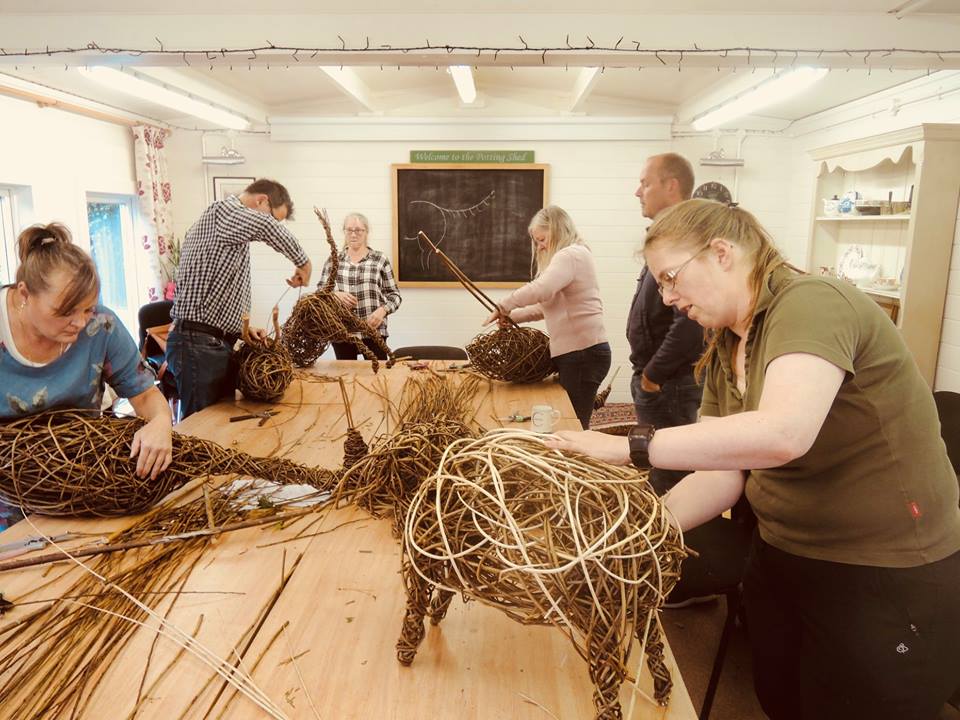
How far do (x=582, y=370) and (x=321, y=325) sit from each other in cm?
135

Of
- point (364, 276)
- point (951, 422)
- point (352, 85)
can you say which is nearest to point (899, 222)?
point (951, 422)

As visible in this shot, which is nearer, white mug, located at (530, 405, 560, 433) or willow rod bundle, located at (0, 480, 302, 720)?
willow rod bundle, located at (0, 480, 302, 720)

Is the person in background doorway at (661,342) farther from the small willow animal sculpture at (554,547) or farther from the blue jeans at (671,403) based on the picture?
the small willow animal sculpture at (554,547)

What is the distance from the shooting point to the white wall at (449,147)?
6.31 m

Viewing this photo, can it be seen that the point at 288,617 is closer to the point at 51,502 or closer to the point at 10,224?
the point at 51,502

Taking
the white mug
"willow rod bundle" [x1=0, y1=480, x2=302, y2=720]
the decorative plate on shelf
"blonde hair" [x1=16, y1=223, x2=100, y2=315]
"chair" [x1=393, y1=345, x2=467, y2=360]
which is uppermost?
the decorative plate on shelf

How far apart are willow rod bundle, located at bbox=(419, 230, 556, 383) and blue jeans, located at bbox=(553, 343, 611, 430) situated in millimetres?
97

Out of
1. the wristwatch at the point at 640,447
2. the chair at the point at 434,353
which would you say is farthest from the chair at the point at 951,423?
the chair at the point at 434,353

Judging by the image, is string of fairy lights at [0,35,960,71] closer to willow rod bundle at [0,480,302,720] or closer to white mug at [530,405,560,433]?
white mug at [530,405,560,433]

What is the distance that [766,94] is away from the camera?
14.4 feet

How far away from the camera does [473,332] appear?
6.60 metres

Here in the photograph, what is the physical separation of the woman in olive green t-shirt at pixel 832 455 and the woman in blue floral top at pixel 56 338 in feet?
3.95

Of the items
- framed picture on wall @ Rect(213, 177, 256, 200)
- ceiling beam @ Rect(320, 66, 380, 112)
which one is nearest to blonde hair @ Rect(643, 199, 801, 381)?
ceiling beam @ Rect(320, 66, 380, 112)

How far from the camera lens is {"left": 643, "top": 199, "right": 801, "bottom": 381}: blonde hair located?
54.2 inches
